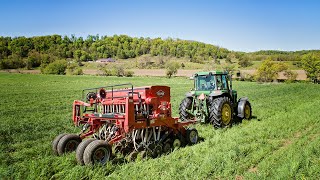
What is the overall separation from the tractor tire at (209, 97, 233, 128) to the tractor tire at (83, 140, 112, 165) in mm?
5071

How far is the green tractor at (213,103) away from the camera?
1044 cm

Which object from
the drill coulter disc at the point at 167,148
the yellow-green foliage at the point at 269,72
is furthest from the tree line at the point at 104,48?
the drill coulter disc at the point at 167,148

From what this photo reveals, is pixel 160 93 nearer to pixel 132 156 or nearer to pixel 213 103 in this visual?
pixel 132 156

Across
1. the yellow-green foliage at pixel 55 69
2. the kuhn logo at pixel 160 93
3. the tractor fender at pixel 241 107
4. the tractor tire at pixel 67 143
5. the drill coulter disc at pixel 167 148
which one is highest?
the yellow-green foliage at pixel 55 69

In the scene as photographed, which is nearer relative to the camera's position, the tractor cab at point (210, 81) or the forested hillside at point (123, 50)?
the tractor cab at point (210, 81)

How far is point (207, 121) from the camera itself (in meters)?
11.1

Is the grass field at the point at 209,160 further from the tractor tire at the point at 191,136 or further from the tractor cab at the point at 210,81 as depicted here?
the tractor cab at the point at 210,81

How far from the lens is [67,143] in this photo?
7246mm

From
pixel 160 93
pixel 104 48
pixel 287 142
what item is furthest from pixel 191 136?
pixel 104 48

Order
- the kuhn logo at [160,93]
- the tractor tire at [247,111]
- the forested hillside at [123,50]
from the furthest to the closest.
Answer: the forested hillside at [123,50], the tractor tire at [247,111], the kuhn logo at [160,93]

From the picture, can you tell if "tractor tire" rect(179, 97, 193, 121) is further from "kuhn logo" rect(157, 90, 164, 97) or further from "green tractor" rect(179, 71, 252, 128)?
"kuhn logo" rect(157, 90, 164, 97)

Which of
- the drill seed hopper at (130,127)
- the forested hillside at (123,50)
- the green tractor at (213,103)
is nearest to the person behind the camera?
the drill seed hopper at (130,127)

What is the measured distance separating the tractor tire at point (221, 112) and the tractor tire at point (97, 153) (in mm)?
5071

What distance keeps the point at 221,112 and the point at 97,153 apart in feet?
18.2
